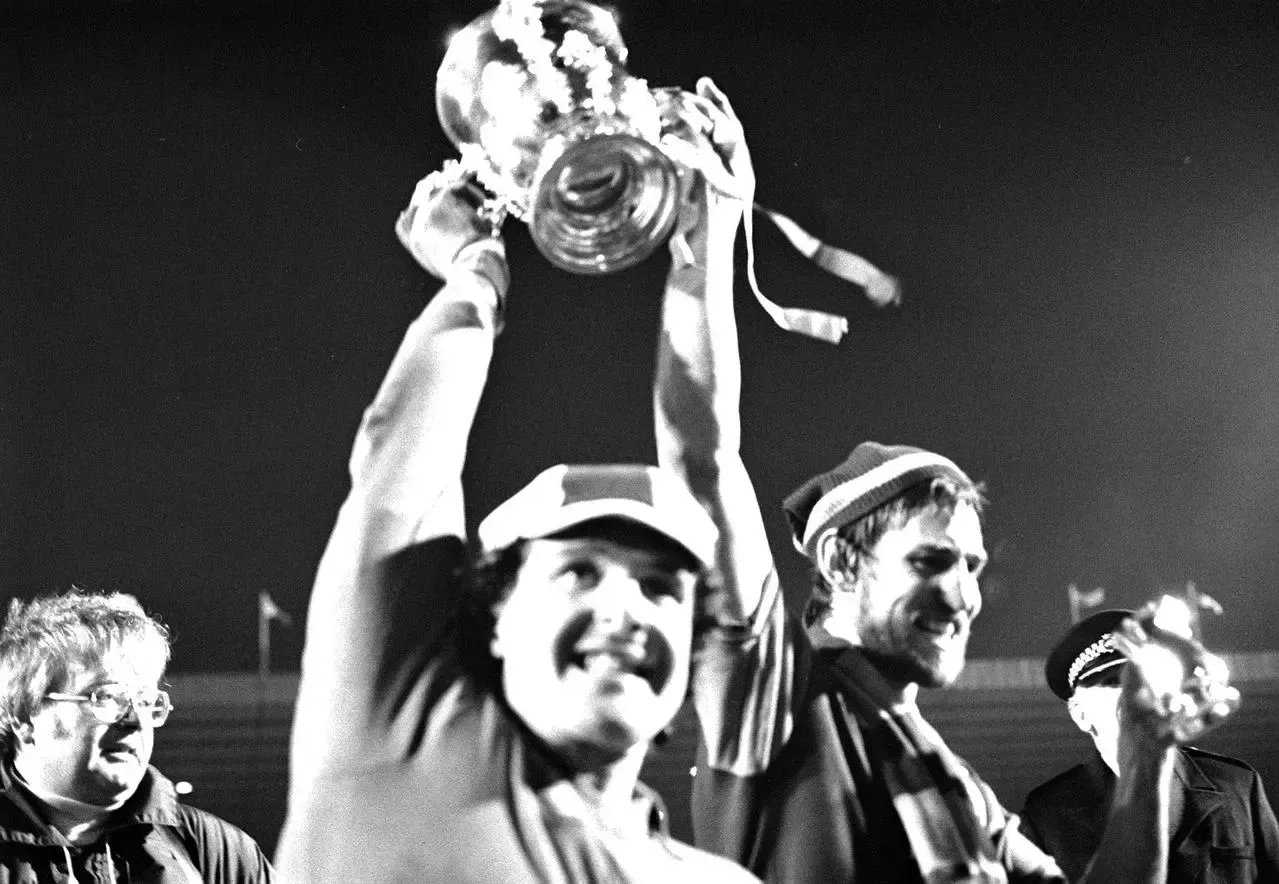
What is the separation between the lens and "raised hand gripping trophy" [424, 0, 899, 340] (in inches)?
74.5

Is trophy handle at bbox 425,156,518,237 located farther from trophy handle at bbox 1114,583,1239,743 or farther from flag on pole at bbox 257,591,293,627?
flag on pole at bbox 257,591,293,627

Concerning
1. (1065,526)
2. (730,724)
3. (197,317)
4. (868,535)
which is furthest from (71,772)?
(1065,526)

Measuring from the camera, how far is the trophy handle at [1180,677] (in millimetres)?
2150

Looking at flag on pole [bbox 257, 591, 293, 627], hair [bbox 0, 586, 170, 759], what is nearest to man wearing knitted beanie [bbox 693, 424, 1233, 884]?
hair [bbox 0, 586, 170, 759]

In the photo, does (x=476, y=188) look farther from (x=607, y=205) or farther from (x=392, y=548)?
(x=392, y=548)

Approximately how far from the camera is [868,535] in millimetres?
2338

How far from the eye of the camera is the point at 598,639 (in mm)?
1493

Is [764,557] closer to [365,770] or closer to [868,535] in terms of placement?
[868,535]

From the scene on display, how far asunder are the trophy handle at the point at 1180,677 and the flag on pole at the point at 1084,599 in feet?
24.8

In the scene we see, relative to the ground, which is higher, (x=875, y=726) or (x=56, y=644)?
(x=56, y=644)

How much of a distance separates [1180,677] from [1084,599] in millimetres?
7699

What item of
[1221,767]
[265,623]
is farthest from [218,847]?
[265,623]

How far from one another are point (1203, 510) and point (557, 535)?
25.7ft

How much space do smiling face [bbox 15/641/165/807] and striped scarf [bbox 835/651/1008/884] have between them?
122cm
